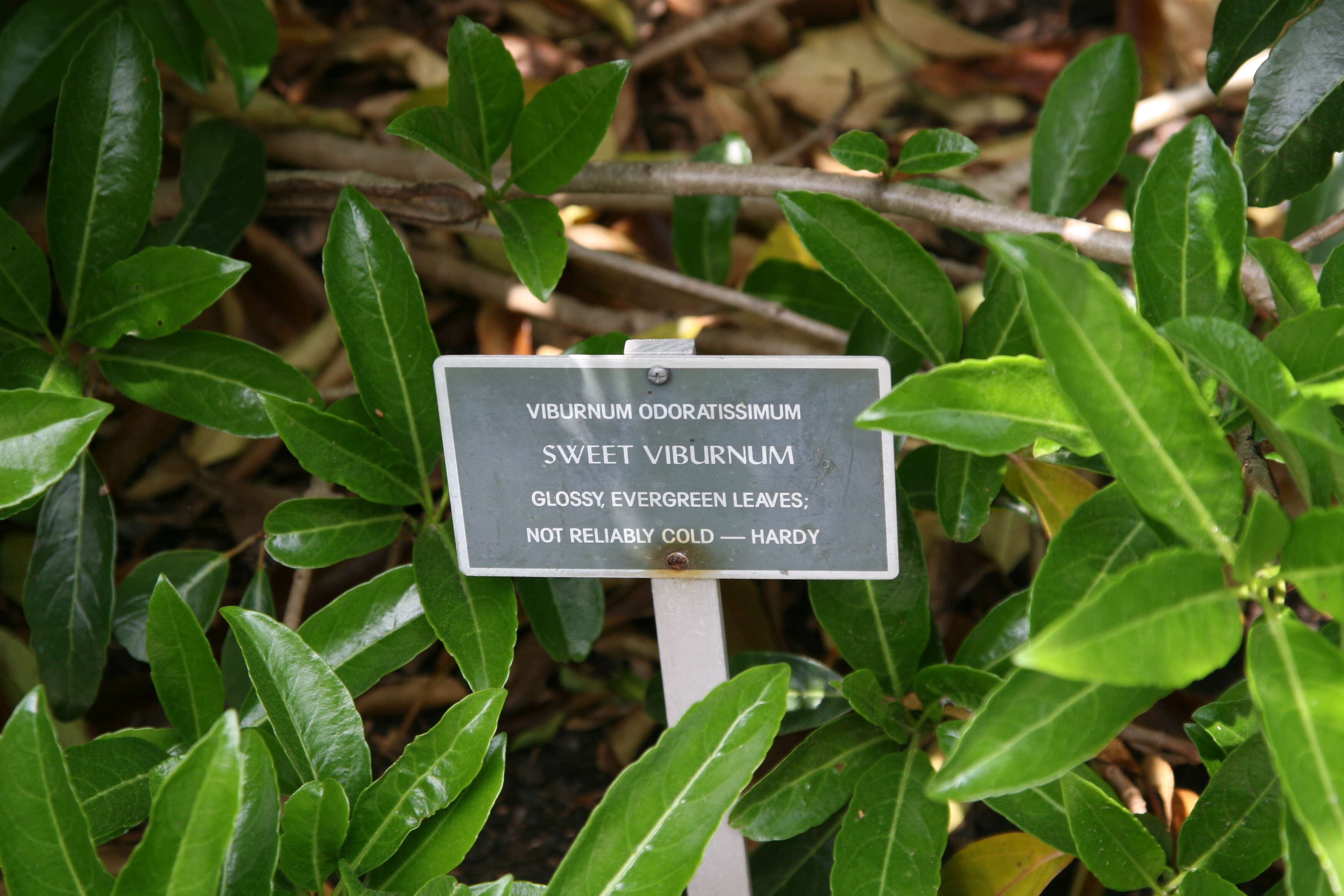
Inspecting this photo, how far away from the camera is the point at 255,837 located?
77cm

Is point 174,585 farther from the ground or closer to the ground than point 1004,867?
farther from the ground

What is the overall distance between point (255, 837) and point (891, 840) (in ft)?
1.69

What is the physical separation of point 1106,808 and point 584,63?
1576mm

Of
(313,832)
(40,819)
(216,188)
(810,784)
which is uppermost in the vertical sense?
(216,188)

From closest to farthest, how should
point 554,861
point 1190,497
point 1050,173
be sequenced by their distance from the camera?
point 1190,497
point 1050,173
point 554,861

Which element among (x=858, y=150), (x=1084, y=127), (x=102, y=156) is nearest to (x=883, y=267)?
(x=858, y=150)

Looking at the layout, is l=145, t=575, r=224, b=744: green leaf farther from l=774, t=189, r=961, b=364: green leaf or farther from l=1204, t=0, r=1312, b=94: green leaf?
l=1204, t=0, r=1312, b=94: green leaf

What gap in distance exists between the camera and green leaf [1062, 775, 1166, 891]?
2.81 feet

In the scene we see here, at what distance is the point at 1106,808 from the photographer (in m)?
0.86

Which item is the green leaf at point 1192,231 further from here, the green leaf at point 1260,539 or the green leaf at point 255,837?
the green leaf at point 255,837

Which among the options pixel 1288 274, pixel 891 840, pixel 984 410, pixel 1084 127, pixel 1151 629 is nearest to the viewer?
pixel 1151 629

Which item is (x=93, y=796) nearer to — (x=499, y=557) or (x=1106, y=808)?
(x=499, y=557)

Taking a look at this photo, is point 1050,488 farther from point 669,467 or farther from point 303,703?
point 303,703

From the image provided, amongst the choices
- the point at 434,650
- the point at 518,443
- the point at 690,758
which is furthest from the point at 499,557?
the point at 434,650
